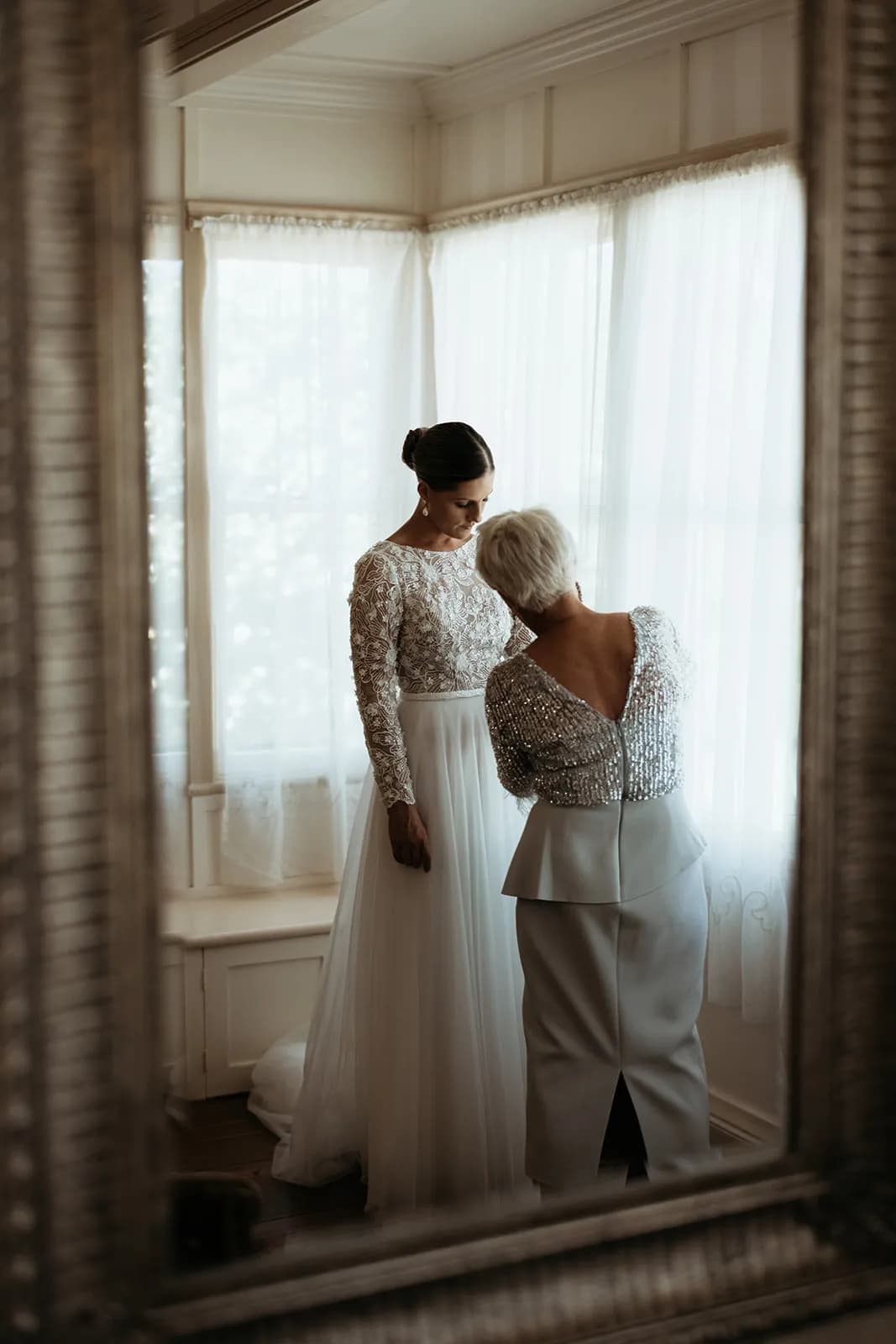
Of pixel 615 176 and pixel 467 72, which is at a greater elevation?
pixel 467 72

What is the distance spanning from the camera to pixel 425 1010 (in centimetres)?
169

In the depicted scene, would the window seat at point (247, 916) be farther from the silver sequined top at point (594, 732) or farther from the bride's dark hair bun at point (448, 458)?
the bride's dark hair bun at point (448, 458)

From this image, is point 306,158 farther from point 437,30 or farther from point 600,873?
point 600,873

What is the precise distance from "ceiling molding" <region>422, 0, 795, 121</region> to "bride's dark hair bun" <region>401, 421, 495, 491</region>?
0.54 metres

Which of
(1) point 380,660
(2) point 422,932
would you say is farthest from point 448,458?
(2) point 422,932

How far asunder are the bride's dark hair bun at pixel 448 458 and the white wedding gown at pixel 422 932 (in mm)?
127

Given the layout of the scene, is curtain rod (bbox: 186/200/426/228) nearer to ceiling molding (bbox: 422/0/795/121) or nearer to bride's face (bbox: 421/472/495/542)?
ceiling molding (bbox: 422/0/795/121)

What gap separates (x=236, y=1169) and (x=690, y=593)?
0.87 metres

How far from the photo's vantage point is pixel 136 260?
803 millimetres

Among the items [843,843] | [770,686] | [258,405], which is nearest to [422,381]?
[258,405]

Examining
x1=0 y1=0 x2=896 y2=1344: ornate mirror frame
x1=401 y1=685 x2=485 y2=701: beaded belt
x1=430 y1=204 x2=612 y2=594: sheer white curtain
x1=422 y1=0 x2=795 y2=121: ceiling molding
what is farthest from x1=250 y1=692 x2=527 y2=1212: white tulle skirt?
x1=422 y1=0 x2=795 y2=121: ceiling molding

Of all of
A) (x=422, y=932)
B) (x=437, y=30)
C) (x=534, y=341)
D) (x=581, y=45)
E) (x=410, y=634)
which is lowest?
(x=422, y=932)

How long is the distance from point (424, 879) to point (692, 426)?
720 mm

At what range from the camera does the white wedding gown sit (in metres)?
1.33
